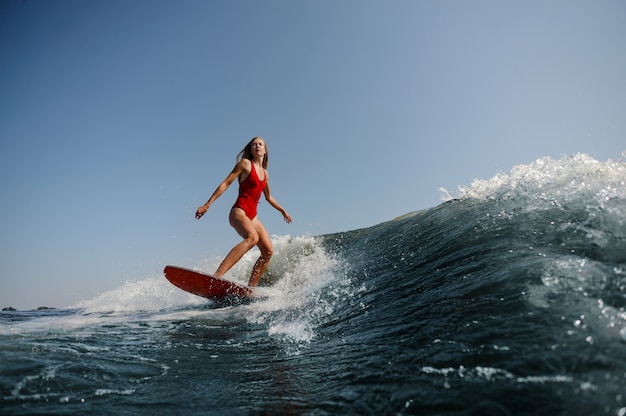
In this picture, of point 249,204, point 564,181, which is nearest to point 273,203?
point 249,204

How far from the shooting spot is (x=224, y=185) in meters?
6.89

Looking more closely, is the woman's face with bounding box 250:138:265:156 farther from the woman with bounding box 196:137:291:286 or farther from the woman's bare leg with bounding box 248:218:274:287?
the woman's bare leg with bounding box 248:218:274:287

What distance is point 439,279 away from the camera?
12.4 ft

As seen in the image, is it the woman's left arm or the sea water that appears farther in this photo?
the woman's left arm

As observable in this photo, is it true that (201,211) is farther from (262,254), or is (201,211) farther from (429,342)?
(429,342)

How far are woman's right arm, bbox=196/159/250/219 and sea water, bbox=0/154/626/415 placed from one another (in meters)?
1.99

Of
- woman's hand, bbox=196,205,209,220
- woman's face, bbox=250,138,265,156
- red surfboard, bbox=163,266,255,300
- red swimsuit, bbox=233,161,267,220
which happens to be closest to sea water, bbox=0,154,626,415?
red surfboard, bbox=163,266,255,300

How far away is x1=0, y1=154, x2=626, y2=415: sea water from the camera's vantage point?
172cm

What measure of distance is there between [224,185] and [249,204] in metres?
→ 0.67

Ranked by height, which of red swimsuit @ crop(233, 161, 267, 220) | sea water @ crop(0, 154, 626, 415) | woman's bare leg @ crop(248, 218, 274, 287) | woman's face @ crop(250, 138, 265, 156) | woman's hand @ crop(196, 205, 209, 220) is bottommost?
sea water @ crop(0, 154, 626, 415)

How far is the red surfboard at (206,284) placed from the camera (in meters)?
6.35

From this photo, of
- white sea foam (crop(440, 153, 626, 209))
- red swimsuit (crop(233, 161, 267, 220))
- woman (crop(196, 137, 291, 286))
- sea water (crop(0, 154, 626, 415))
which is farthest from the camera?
red swimsuit (crop(233, 161, 267, 220))

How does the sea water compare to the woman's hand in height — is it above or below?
below

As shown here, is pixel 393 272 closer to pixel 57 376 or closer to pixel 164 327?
pixel 164 327
